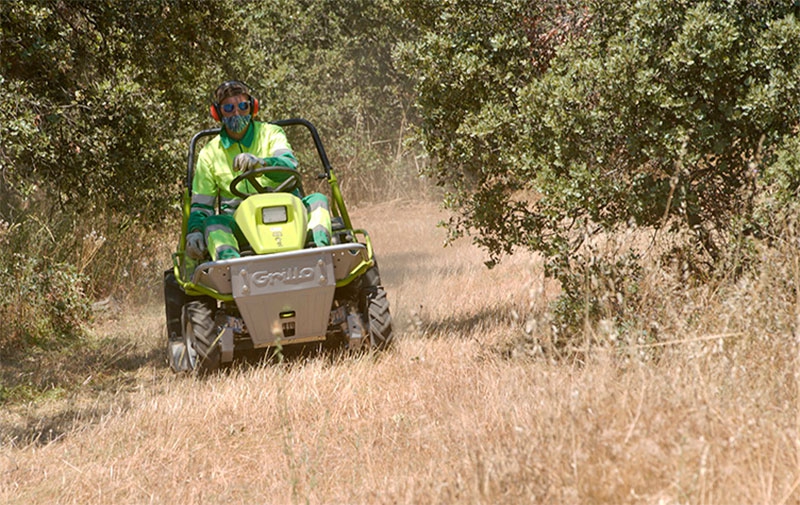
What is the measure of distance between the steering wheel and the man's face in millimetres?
496

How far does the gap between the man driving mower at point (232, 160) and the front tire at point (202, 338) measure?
36 centimetres

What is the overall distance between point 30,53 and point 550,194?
398cm

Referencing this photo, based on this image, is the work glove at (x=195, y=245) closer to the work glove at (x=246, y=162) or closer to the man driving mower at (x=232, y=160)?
the man driving mower at (x=232, y=160)

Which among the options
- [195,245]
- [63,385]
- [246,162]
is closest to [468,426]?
[195,245]

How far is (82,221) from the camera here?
11.9 meters

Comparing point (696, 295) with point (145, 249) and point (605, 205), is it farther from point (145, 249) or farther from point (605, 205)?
point (145, 249)

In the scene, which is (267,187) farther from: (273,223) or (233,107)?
(233,107)

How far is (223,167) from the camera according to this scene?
755 centimetres

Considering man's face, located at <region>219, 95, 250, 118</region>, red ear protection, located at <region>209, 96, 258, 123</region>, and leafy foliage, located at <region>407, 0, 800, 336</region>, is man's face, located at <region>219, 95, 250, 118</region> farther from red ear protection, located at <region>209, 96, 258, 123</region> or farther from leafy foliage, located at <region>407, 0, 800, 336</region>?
leafy foliage, located at <region>407, 0, 800, 336</region>

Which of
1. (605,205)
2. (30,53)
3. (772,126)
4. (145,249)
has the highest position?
(30,53)

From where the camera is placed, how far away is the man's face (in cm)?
756

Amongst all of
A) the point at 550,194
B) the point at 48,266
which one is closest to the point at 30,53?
the point at 48,266

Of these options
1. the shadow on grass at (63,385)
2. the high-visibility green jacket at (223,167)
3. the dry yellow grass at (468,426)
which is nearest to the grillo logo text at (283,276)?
the dry yellow grass at (468,426)

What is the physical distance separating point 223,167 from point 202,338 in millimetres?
1283
